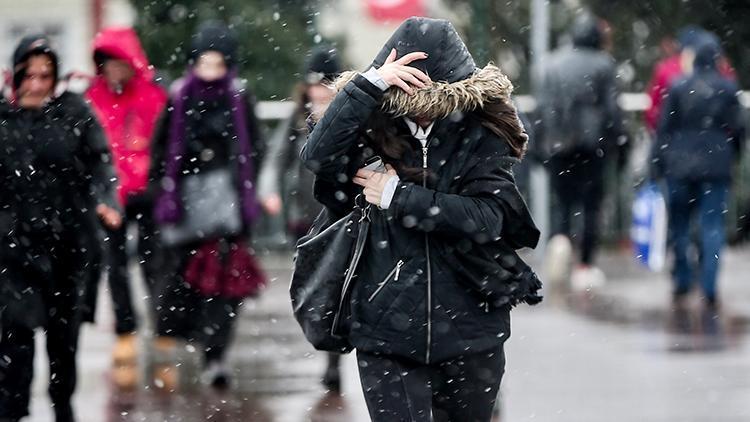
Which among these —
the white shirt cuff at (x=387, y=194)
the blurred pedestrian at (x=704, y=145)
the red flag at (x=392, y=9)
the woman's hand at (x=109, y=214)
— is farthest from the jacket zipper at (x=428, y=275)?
the red flag at (x=392, y=9)

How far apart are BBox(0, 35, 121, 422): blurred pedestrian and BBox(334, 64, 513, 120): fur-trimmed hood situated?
2.53 metres

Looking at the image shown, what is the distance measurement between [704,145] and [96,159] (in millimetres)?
5450

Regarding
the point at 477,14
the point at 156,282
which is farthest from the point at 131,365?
the point at 477,14

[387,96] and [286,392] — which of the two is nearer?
[387,96]

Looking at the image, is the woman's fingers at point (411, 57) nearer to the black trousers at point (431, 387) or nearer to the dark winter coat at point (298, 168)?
the black trousers at point (431, 387)

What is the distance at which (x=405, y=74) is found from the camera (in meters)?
4.96

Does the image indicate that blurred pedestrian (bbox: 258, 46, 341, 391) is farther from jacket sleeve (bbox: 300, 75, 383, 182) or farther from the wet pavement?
jacket sleeve (bbox: 300, 75, 383, 182)

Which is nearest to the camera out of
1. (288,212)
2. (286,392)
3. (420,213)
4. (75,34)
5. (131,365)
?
(420,213)

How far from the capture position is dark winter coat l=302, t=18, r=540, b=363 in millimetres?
4988

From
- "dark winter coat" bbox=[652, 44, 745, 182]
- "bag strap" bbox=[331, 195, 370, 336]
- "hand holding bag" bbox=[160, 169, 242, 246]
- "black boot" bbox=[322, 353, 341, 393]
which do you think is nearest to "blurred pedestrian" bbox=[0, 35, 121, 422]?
"hand holding bag" bbox=[160, 169, 242, 246]

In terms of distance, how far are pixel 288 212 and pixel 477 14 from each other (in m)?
4.12

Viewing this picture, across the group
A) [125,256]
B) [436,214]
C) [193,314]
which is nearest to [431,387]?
[436,214]

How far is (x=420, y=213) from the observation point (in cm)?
498

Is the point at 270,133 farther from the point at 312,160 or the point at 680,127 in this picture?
the point at 312,160
